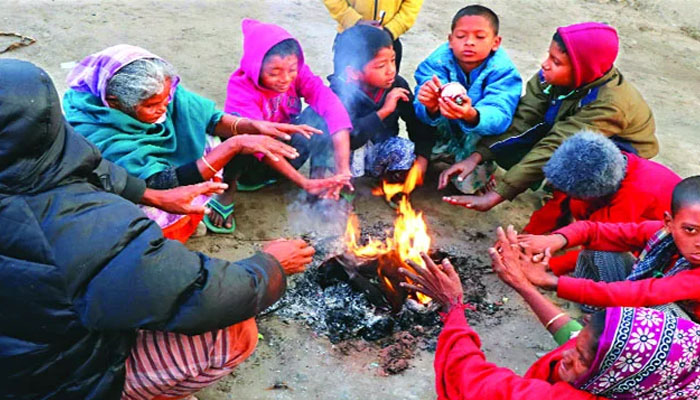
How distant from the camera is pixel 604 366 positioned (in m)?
2.22

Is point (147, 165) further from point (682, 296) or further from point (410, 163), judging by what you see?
point (682, 296)

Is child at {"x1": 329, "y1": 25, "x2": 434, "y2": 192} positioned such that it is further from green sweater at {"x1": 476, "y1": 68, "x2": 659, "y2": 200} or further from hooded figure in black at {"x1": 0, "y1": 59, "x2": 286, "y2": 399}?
hooded figure in black at {"x1": 0, "y1": 59, "x2": 286, "y2": 399}

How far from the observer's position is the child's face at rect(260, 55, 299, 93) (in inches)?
180

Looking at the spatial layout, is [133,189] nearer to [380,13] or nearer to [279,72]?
[279,72]

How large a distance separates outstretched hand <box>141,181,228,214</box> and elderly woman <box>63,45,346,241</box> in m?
0.27

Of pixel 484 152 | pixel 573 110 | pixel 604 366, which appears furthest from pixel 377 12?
pixel 604 366

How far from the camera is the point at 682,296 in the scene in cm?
Answer: 325

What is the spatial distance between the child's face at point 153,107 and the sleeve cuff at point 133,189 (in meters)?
0.44

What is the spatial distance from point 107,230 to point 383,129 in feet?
10.1

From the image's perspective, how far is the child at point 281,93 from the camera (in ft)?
15.0

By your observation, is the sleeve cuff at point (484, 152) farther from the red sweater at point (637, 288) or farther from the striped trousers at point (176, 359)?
the striped trousers at point (176, 359)

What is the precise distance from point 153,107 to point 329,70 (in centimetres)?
338

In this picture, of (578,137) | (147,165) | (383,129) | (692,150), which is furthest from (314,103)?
(692,150)

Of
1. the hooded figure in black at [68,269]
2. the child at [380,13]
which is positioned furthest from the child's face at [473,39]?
the hooded figure in black at [68,269]
